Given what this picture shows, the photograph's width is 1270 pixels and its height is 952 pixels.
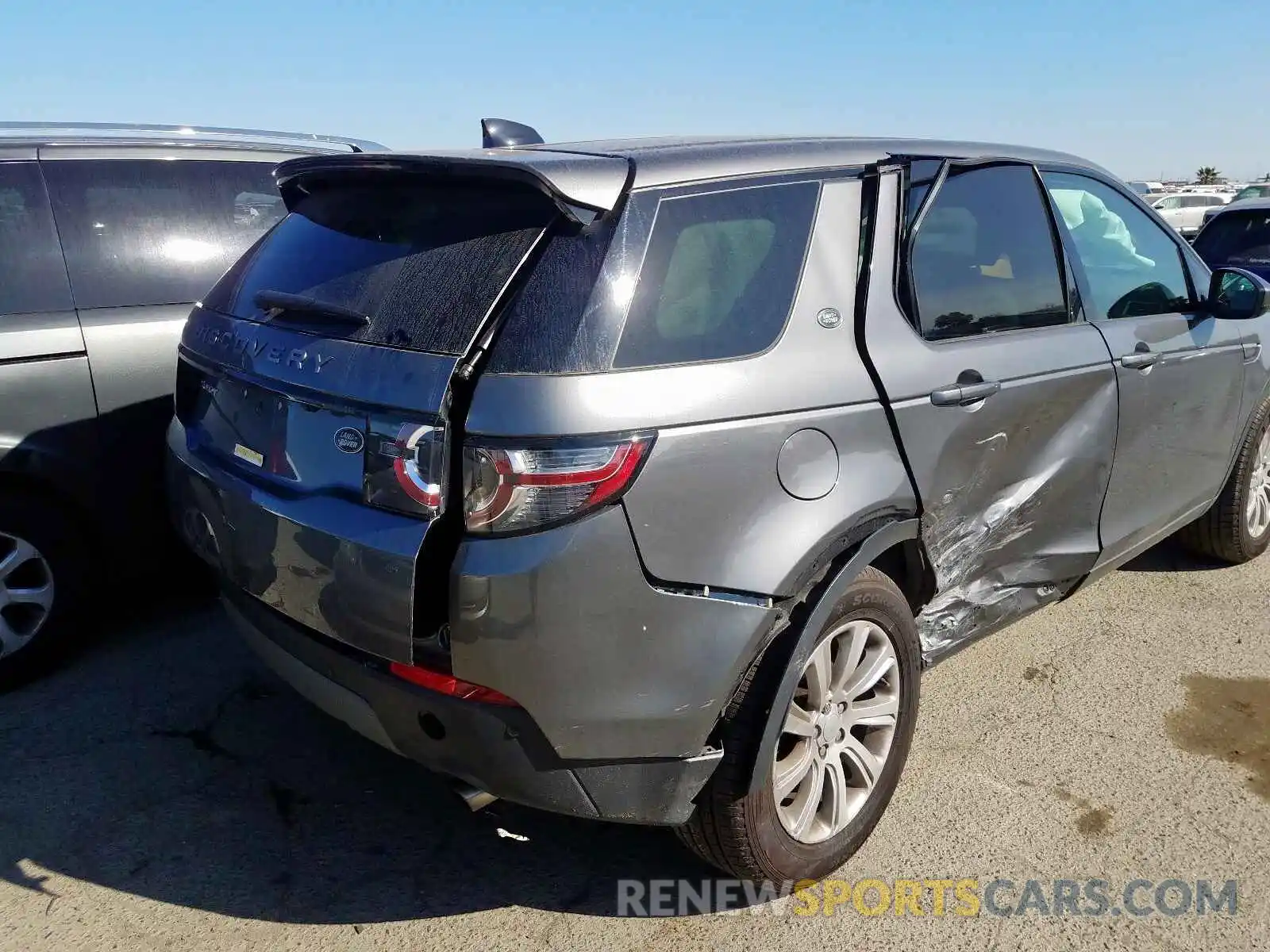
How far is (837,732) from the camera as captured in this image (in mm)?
2572

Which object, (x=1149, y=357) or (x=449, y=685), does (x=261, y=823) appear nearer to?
(x=449, y=685)

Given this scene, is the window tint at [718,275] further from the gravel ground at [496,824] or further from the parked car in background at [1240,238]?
the parked car in background at [1240,238]

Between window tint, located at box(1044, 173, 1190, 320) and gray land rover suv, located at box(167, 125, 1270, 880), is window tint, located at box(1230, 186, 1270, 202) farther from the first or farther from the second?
gray land rover suv, located at box(167, 125, 1270, 880)

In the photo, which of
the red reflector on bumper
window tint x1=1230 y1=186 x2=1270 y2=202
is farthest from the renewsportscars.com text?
window tint x1=1230 y1=186 x2=1270 y2=202

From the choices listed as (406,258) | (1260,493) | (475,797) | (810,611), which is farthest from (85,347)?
(1260,493)

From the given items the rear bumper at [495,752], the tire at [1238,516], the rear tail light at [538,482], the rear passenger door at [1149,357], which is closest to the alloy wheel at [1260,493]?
the tire at [1238,516]

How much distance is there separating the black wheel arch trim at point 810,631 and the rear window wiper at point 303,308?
1239 millimetres

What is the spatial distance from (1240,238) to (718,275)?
713 centimetres

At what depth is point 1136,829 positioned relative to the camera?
279 centimetres

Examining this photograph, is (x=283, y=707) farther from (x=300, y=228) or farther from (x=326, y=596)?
(x=300, y=228)

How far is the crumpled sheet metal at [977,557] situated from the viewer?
2.78 m

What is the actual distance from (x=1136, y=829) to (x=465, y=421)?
223 cm

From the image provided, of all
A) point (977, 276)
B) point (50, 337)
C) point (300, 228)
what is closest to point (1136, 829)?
point (977, 276)

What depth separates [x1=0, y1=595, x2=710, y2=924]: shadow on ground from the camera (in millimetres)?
2520
